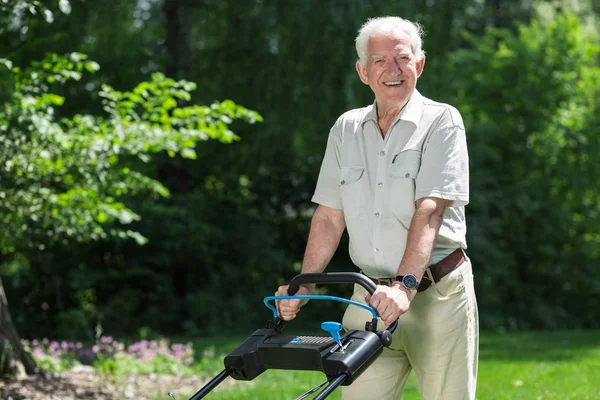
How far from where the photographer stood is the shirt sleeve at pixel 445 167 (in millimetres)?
3174

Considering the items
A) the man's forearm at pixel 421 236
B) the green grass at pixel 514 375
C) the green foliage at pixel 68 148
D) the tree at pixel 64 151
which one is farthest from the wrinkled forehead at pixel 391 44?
the green grass at pixel 514 375

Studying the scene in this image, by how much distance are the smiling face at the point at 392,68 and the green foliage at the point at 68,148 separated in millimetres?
3111

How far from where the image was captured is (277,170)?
13.5 meters

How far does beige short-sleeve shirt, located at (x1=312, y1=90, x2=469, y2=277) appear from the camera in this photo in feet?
10.5

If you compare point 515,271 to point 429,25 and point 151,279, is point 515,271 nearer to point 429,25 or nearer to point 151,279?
point 429,25

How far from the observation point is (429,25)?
12445 millimetres

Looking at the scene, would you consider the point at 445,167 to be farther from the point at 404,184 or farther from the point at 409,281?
the point at 409,281

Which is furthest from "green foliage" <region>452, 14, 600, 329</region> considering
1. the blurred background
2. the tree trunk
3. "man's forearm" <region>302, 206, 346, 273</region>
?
"man's forearm" <region>302, 206, 346, 273</region>

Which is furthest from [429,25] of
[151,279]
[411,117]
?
[411,117]

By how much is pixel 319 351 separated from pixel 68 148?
3.68 m

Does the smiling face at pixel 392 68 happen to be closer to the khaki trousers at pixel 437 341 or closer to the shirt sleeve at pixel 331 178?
the shirt sleeve at pixel 331 178

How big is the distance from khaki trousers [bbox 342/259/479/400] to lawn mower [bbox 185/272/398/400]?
0.98 feet

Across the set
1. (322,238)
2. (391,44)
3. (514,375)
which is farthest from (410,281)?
(514,375)

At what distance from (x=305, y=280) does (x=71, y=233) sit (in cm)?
423
